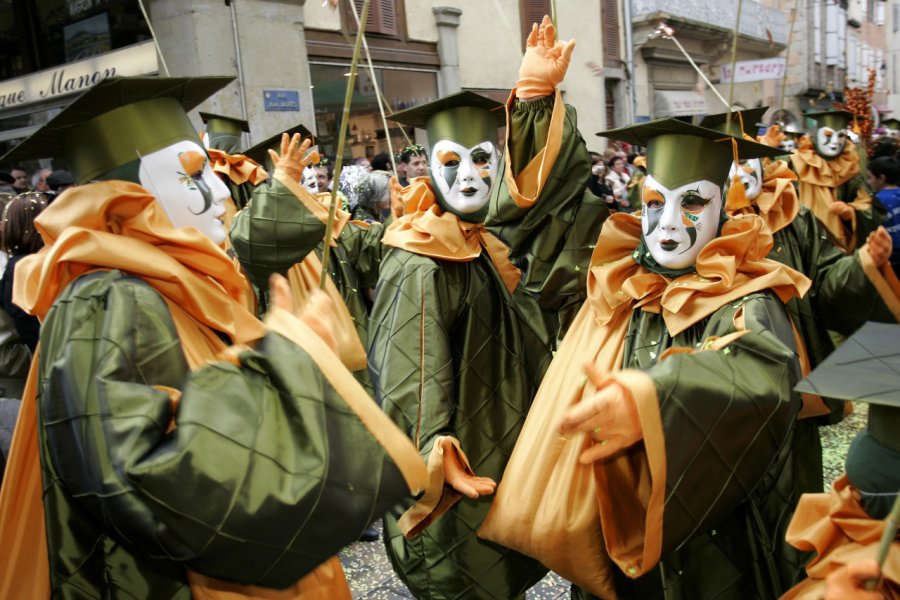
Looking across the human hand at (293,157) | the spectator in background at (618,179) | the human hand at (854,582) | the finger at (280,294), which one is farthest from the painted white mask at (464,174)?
the spectator in background at (618,179)

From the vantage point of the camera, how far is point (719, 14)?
60.3 feet

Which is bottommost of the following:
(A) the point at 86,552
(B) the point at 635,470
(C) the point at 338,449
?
(B) the point at 635,470

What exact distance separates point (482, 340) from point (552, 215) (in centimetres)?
54

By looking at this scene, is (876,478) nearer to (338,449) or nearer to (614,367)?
(614,367)

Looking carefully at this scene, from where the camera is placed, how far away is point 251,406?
143cm

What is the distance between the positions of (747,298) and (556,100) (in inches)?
41.6

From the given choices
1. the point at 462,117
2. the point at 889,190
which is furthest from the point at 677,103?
the point at 462,117

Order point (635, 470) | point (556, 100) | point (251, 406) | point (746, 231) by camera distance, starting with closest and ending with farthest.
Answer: point (251, 406)
point (635, 470)
point (746, 231)
point (556, 100)

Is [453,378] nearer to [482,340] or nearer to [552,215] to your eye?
[482,340]

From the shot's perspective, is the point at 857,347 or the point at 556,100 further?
the point at 556,100

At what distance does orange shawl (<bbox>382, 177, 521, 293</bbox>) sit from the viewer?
2.90 m

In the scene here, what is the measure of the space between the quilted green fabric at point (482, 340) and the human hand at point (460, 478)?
30 centimetres

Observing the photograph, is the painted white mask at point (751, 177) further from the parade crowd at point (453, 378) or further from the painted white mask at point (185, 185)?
the painted white mask at point (185, 185)

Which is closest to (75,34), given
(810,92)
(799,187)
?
(799,187)
